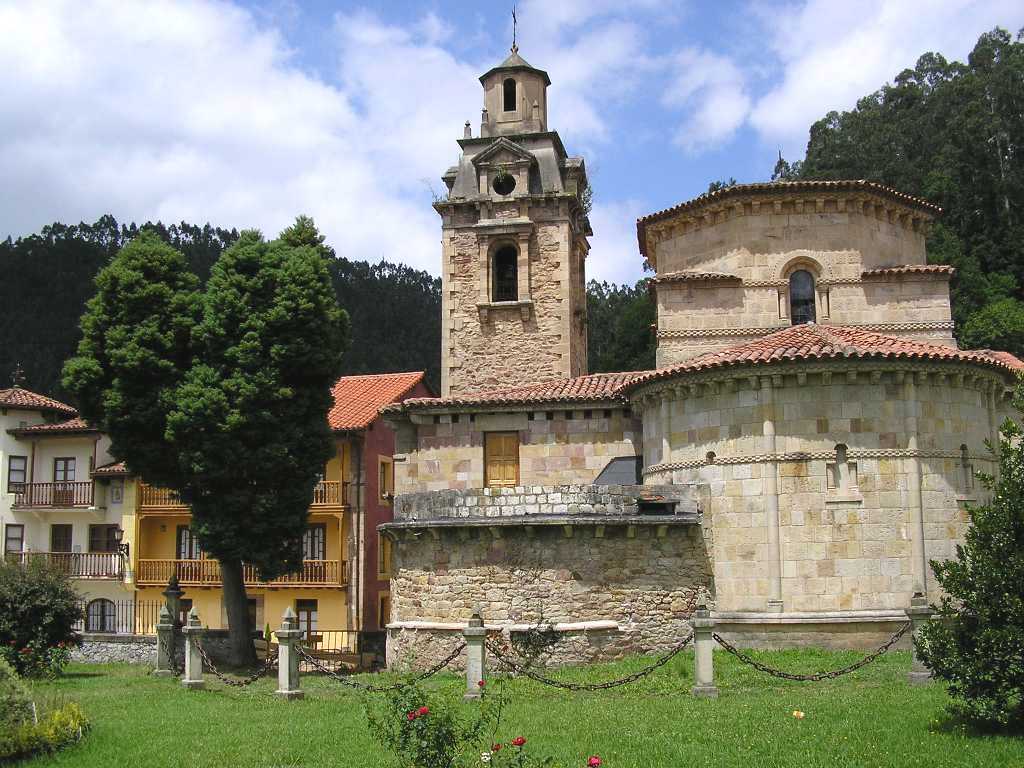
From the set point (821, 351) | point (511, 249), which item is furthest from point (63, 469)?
point (821, 351)

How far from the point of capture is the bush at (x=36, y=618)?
22.9 meters

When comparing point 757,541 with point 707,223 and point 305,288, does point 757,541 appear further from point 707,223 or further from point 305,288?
point 305,288

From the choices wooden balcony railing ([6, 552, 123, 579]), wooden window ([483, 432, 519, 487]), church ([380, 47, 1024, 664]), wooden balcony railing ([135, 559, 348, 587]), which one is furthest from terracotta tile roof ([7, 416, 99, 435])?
church ([380, 47, 1024, 664])

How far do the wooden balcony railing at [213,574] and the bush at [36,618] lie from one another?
24.8 feet

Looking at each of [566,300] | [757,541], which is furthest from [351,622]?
[757,541]

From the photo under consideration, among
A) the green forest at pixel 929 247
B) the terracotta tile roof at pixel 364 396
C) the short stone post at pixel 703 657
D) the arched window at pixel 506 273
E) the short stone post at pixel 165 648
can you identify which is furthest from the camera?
the green forest at pixel 929 247

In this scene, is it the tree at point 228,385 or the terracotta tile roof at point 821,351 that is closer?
the terracotta tile roof at point 821,351

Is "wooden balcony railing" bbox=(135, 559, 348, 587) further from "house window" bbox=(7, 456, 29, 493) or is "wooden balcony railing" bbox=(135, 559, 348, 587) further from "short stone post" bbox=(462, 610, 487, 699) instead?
"short stone post" bbox=(462, 610, 487, 699)

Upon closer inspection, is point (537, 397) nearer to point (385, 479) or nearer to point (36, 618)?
point (385, 479)

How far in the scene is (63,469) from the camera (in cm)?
3722

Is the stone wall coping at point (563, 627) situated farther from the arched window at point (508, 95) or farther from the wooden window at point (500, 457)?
the arched window at point (508, 95)

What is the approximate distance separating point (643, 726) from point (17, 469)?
1198 inches

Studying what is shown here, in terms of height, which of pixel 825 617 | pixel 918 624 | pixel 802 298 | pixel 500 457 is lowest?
pixel 825 617

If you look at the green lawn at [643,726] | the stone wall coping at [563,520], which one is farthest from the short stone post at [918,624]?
the stone wall coping at [563,520]
